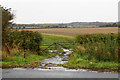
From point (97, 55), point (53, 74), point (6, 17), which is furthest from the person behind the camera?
point (6, 17)

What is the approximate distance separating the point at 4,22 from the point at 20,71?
303 inches

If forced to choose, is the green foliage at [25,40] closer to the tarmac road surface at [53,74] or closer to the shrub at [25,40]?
the shrub at [25,40]

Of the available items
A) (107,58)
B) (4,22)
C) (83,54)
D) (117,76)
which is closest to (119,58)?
(107,58)

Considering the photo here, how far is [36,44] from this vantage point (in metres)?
18.0

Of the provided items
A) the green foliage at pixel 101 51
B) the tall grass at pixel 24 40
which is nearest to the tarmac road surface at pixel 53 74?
the green foliage at pixel 101 51

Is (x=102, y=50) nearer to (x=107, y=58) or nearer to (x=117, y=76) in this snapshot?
(x=107, y=58)

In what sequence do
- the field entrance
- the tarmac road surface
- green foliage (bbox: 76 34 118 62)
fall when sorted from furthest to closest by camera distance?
the field entrance < green foliage (bbox: 76 34 118 62) < the tarmac road surface

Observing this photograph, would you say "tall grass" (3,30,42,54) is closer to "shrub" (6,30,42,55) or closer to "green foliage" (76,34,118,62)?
"shrub" (6,30,42,55)

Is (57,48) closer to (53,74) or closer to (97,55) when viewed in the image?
(97,55)

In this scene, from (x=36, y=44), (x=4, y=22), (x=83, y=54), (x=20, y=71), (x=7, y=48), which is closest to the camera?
(x=20, y=71)

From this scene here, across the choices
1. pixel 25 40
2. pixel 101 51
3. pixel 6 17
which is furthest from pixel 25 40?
pixel 101 51

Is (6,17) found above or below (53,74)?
above

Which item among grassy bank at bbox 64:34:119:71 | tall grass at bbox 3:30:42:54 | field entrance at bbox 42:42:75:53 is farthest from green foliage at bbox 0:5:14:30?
grassy bank at bbox 64:34:119:71

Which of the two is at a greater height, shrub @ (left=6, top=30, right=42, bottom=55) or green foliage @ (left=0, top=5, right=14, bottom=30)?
green foliage @ (left=0, top=5, right=14, bottom=30)
